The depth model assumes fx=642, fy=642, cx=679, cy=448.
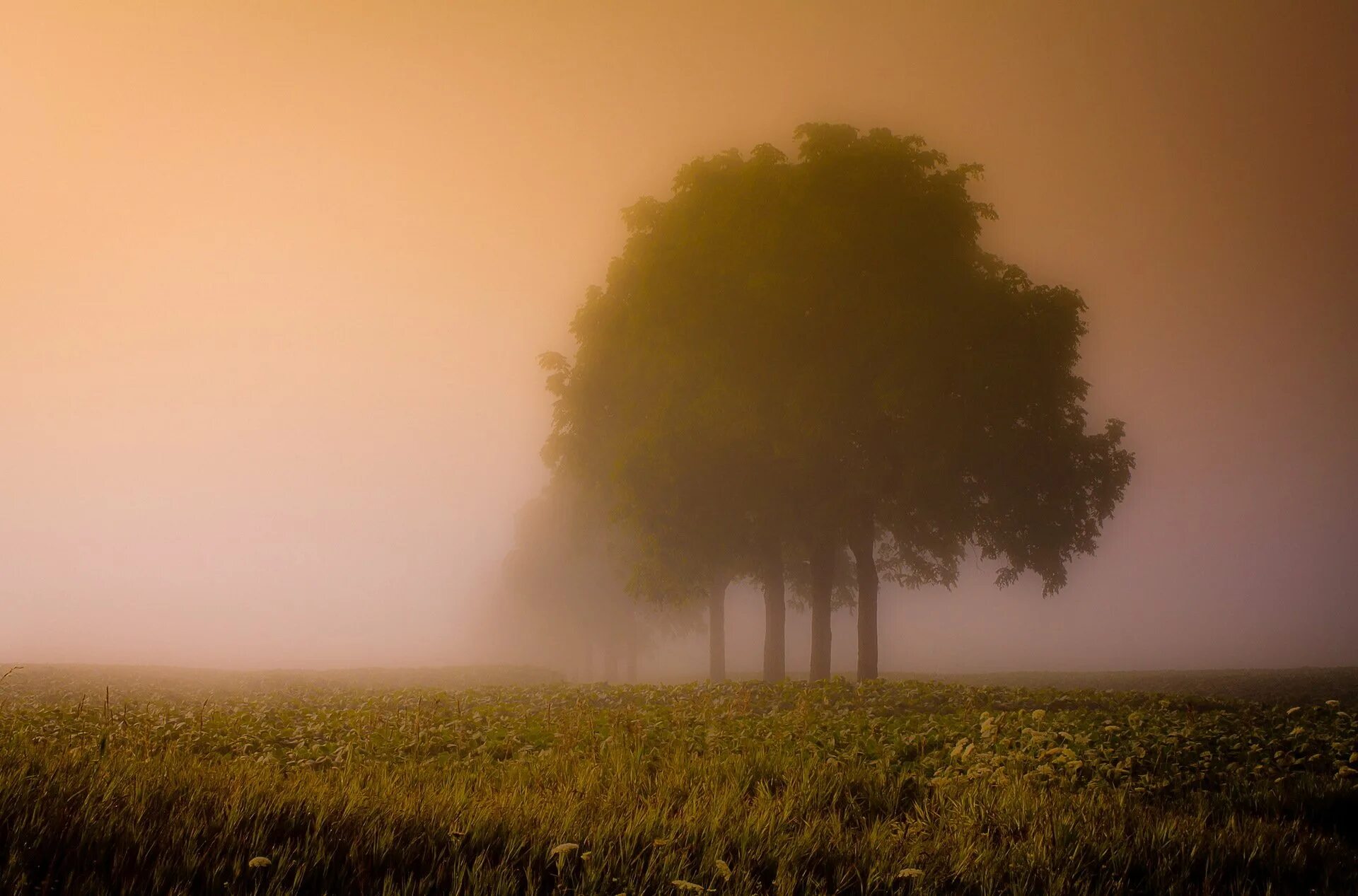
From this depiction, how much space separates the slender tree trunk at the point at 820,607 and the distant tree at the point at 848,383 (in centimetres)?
8

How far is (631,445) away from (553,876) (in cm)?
1574

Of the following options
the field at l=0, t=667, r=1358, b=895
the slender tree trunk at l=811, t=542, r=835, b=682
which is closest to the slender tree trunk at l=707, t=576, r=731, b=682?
the slender tree trunk at l=811, t=542, r=835, b=682

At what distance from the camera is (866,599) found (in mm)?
19109

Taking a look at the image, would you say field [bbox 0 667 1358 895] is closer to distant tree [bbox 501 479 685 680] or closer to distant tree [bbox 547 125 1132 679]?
distant tree [bbox 547 125 1132 679]

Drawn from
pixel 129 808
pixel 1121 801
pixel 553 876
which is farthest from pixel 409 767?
pixel 1121 801

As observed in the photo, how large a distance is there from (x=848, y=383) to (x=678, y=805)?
47.0 feet

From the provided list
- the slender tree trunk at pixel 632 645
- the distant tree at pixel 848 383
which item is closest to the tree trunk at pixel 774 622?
the distant tree at pixel 848 383

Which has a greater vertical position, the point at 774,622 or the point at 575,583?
the point at 575,583

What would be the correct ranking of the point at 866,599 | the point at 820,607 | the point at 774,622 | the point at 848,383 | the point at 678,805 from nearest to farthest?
1. the point at 678,805
2. the point at 848,383
3. the point at 866,599
4. the point at 820,607
5. the point at 774,622

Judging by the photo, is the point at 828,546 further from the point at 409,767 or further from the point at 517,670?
the point at 517,670

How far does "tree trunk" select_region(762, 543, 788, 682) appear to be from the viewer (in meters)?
21.0

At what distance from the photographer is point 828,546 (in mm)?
19344

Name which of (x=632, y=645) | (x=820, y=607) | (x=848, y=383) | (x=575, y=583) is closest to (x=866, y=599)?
(x=820, y=607)

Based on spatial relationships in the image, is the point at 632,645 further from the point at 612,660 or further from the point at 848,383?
the point at 848,383
